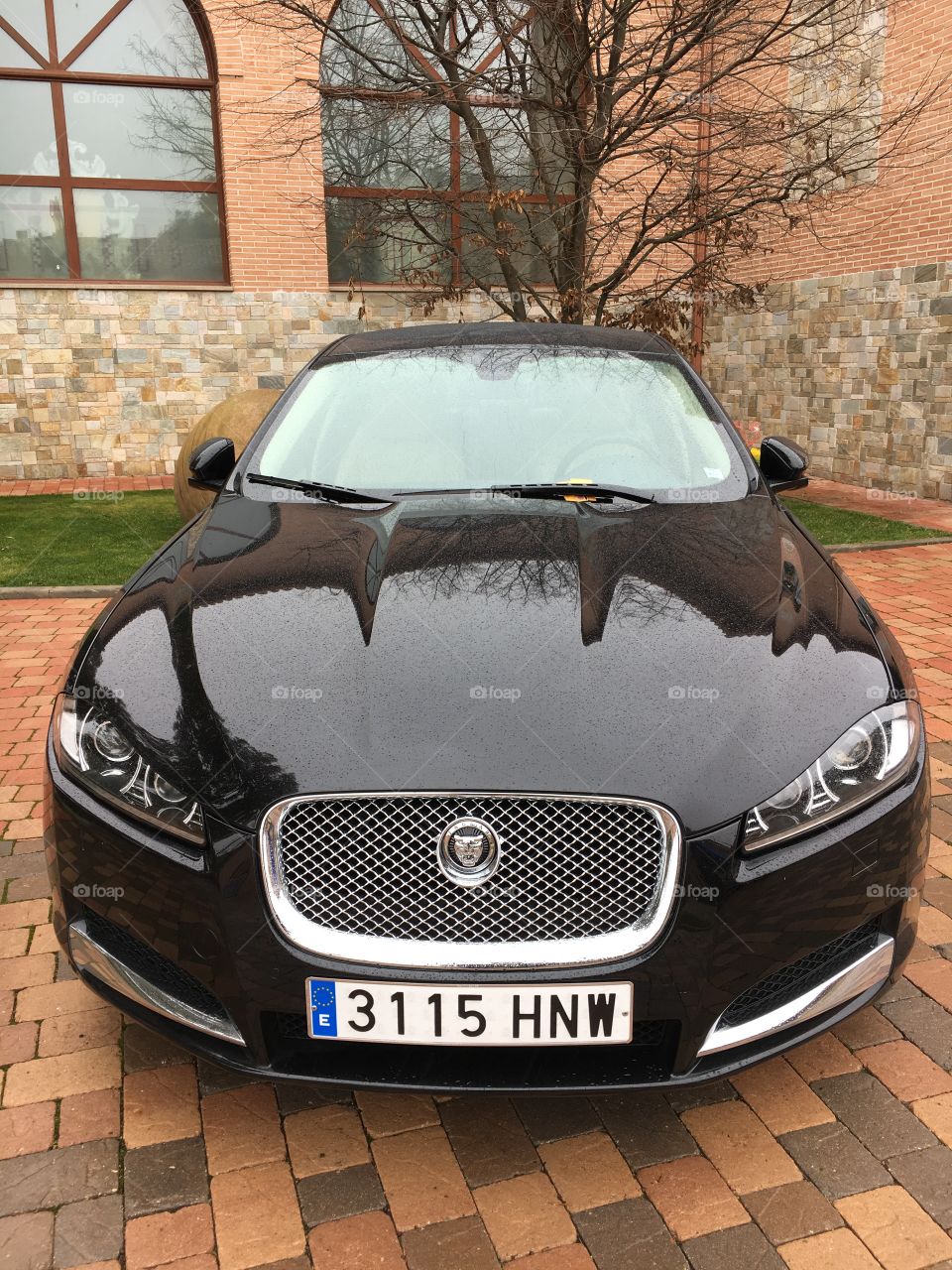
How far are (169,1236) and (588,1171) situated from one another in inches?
31.6

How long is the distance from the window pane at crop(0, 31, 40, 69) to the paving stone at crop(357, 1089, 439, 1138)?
47.4 ft

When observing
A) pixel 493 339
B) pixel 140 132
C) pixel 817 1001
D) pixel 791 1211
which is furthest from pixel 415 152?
pixel 791 1211

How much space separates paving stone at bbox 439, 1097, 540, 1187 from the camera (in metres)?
2.03

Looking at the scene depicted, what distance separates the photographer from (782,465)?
335 centimetres

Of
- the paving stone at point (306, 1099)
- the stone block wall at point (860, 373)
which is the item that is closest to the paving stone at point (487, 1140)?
the paving stone at point (306, 1099)

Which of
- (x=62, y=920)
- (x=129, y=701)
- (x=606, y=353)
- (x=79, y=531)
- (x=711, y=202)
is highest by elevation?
(x=711, y=202)

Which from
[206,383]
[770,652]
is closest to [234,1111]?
[770,652]

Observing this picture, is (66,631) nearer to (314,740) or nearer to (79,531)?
(79,531)

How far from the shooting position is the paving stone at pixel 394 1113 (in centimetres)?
215

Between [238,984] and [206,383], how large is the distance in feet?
42.6

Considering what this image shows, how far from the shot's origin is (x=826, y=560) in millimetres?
2725

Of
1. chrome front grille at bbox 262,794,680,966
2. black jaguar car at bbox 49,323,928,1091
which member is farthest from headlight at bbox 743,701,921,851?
chrome front grille at bbox 262,794,680,966

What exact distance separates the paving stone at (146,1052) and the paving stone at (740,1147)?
1024 mm

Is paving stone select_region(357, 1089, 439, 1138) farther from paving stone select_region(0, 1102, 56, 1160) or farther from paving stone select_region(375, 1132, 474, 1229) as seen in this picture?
paving stone select_region(0, 1102, 56, 1160)
